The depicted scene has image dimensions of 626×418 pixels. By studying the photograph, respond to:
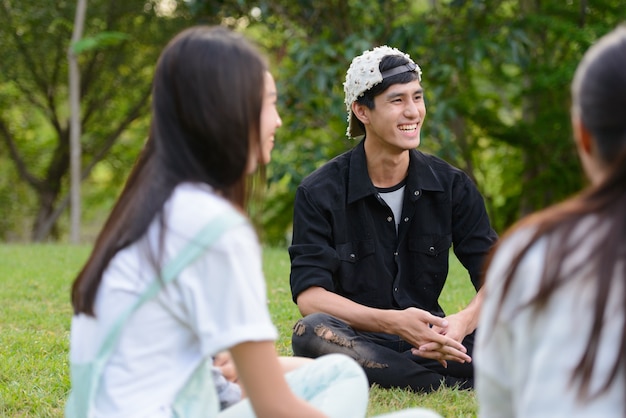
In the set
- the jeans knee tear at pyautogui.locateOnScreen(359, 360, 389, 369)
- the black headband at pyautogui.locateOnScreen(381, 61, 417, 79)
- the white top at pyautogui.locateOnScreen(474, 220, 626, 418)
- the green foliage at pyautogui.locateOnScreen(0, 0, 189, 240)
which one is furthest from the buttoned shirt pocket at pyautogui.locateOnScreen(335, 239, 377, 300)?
the green foliage at pyautogui.locateOnScreen(0, 0, 189, 240)

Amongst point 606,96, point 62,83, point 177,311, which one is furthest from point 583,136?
point 62,83

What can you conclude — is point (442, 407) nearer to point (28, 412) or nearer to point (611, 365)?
point (28, 412)

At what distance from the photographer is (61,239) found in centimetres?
1566

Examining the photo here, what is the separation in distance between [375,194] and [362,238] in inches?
7.6

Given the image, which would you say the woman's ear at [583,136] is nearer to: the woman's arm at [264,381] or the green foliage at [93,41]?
the woman's arm at [264,381]

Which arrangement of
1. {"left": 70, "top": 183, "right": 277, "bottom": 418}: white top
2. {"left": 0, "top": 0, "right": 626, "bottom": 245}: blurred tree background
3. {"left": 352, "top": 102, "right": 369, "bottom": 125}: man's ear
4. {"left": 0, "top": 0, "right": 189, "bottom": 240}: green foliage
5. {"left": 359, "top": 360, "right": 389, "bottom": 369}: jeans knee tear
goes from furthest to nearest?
1. {"left": 0, "top": 0, "right": 189, "bottom": 240}: green foliage
2. {"left": 0, "top": 0, "right": 626, "bottom": 245}: blurred tree background
3. {"left": 352, "top": 102, "right": 369, "bottom": 125}: man's ear
4. {"left": 359, "top": 360, "right": 389, "bottom": 369}: jeans knee tear
5. {"left": 70, "top": 183, "right": 277, "bottom": 418}: white top

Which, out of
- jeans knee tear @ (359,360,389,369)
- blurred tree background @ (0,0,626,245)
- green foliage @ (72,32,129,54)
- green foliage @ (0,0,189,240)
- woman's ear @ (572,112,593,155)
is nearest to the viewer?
woman's ear @ (572,112,593,155)

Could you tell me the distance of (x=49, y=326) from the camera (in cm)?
513

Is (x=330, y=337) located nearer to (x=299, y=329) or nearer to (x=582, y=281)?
Result: (x=299, y=329)

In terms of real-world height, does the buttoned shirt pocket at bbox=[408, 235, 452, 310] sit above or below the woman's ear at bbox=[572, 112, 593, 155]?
below

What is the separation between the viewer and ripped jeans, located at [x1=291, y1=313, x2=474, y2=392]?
3.80 meters

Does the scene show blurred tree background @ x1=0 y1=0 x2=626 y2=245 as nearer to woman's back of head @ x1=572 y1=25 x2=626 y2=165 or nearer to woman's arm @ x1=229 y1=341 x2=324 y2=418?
woman's arm @ x1=229 y1=341 x2=324 y2=418

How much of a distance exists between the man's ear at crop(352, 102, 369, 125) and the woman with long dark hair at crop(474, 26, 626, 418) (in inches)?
95.5

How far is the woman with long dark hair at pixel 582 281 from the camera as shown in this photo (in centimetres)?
158
